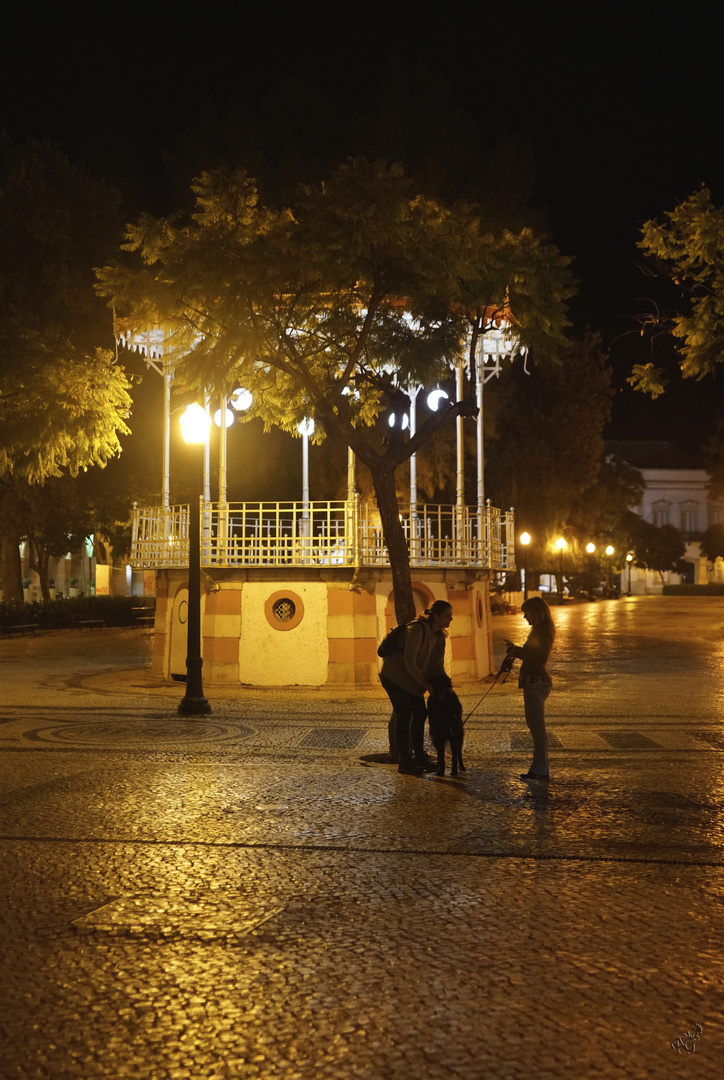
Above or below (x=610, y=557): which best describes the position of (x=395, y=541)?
below

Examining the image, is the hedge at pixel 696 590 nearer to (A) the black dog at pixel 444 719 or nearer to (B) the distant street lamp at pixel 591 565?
(B) the distant street lamp at pixel 591 565

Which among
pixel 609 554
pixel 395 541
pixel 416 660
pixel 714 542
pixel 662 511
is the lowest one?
pixel 416 660

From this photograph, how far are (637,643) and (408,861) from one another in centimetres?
2451

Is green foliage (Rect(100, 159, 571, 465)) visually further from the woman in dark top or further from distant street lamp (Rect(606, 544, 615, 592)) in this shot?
distant street lamp (Rect(606, 544, 615, 592))

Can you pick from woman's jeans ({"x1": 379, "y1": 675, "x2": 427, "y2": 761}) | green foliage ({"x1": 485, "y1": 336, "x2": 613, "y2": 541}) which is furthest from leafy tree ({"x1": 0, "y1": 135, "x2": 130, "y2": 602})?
green foliage ({"x1": 485, "y1": 336, "x2": 613, "y2": 541})

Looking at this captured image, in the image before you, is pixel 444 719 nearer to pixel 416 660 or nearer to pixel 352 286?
pixel 416 660

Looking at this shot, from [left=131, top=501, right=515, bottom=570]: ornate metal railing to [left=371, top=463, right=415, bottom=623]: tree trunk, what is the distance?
5351 mm

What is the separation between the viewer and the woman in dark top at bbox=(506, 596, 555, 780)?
9719mm

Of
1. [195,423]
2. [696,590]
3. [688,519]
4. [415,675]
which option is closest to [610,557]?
[696,590]

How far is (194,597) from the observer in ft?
49.1

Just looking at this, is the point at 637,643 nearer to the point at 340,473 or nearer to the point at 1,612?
the point at 340,473

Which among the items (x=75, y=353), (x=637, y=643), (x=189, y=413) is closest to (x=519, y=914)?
(x=189, y=413)

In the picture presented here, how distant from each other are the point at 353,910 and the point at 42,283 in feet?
97.7

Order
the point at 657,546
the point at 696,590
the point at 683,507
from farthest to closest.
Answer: the point at 683,507 < the point at 657,546 < the point at 696,590
